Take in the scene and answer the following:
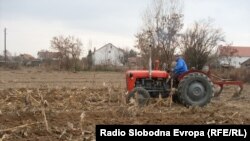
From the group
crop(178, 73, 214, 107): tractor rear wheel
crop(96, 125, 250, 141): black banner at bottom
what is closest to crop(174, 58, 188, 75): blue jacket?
crop(178, 73, 214, 107): tractor rear wheel

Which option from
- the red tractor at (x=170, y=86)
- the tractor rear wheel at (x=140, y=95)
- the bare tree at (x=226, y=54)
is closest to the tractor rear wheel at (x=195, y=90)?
the red tractor at (x=170, y=86)

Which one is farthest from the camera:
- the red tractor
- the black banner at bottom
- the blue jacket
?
the blue jacket

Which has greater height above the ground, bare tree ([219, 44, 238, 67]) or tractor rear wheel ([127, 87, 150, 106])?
bare tree ([219, 44, 238, 67])

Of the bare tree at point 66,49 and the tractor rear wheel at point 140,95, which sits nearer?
the tractor rear wheel at point 140,95

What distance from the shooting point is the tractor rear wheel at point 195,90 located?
503 inches

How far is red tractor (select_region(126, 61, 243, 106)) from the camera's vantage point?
12.6 meters

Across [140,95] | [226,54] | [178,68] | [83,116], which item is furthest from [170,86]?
[226,54]

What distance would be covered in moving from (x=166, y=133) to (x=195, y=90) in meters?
6.45

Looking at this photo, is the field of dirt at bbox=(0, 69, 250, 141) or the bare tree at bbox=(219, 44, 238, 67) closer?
the field of dirt at bbox=(0, 69, 250, 141)

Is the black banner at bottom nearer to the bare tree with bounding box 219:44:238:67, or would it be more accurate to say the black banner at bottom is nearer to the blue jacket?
the blue jacket

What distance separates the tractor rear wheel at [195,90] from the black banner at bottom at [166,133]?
5705 millimetres

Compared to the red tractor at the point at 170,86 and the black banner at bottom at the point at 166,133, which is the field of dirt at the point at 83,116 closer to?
the red tractor at the point at 170,86

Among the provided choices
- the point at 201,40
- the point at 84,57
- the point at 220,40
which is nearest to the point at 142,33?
the point at 201,40

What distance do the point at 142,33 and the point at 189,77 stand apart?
23.4m
